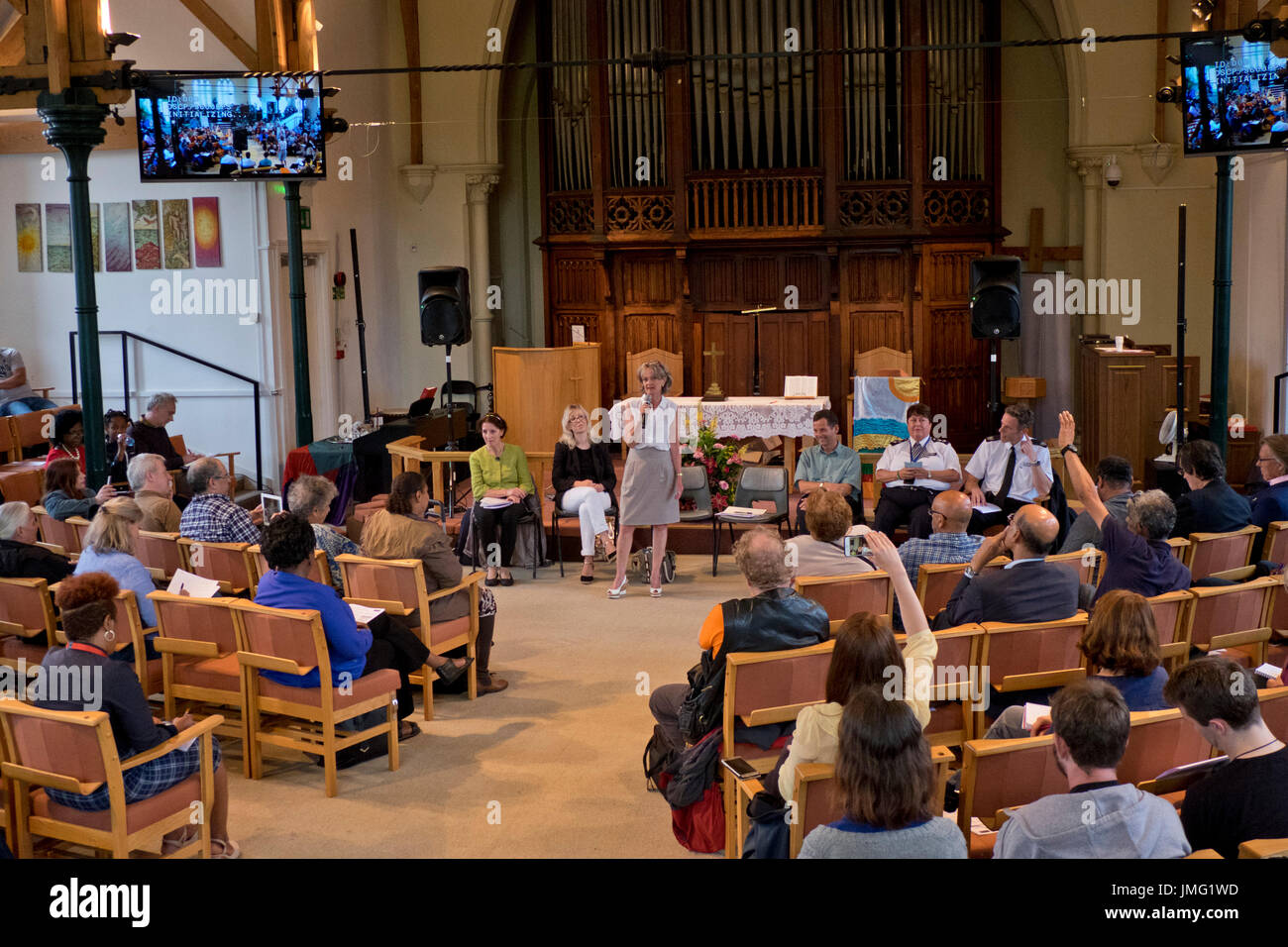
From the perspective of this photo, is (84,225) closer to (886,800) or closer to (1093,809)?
(886,800)

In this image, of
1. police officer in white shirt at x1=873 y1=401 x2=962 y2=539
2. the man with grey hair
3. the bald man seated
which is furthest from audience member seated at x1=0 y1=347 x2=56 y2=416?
A: the man with grey hair

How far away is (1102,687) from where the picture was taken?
10.2 ft

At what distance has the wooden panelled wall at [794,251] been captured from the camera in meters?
13.2

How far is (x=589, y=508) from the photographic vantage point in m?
8.59

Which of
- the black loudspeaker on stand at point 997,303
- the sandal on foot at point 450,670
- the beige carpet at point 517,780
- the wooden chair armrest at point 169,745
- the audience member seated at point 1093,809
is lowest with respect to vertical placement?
the beige carpet at point 517,780

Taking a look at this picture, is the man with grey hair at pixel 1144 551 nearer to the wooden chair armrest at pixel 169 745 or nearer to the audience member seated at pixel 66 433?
the wooden chair armrest at pixel 169 745

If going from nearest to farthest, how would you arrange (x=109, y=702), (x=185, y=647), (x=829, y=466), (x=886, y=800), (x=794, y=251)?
(x=886, y=800), (x=109, y=702), (x=185, y=647), (x=829, y=466), (x=794, y=251)

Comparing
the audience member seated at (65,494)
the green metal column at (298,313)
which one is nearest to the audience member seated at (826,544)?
the audience member seated at (65,494)

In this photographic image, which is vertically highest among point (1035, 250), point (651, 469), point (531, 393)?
point (1035, 250)

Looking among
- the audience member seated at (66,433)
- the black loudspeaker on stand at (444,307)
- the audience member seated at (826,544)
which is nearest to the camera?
the audience member seated at (826,544)

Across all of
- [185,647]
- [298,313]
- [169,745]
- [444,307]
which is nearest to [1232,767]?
[169,745]

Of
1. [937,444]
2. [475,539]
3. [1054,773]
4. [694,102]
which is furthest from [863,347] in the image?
[1054,773]

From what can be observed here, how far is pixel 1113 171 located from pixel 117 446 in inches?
378

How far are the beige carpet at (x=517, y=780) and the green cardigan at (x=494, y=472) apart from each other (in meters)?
1.36
